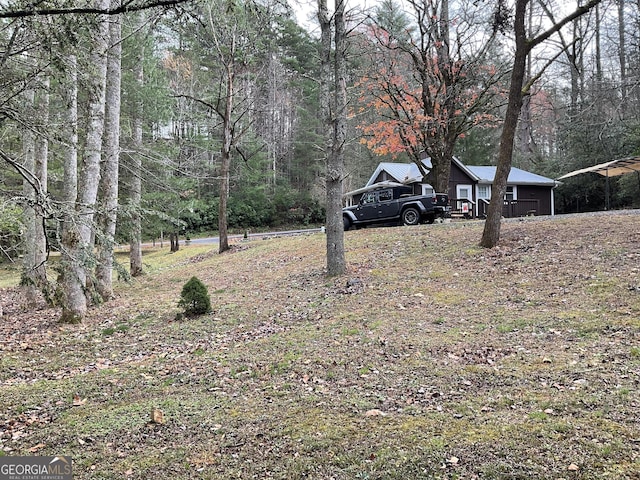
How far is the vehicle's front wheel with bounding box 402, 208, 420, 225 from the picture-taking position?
1554 cm

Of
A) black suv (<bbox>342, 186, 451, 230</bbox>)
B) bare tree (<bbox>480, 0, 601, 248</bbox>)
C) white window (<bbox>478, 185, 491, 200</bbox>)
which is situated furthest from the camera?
white window (<bbox>478, 185, 491, 200</bbox>)

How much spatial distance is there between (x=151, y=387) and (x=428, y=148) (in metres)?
14.8

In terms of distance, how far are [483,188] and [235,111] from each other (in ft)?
48.6

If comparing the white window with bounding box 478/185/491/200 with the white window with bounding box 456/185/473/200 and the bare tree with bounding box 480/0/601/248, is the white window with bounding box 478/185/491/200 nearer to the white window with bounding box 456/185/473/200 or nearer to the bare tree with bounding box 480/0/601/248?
the white window with bounding box 456/185/473/200

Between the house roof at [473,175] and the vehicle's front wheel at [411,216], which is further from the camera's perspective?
the house roof at [473,175]

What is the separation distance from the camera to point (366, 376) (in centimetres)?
440

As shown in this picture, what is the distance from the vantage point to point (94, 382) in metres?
4.91

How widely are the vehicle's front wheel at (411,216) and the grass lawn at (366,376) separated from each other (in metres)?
6.36

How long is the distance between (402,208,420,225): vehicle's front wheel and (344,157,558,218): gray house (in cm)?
828

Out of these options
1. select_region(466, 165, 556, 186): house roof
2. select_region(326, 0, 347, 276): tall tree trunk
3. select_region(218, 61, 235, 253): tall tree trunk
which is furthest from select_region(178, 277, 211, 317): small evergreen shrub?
select_region(466, 165, 556, 186): house roof

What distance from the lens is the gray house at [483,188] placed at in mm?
24266

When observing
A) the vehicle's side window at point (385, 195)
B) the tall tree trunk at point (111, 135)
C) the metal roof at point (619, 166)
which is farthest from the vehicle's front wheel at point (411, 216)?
the tall tree trunk at point (111, 135)

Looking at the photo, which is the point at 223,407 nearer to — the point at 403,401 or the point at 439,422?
the point at 403,401

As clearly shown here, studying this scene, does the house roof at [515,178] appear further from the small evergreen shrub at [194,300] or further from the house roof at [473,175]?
the small evergreen shrub at [194,300]
